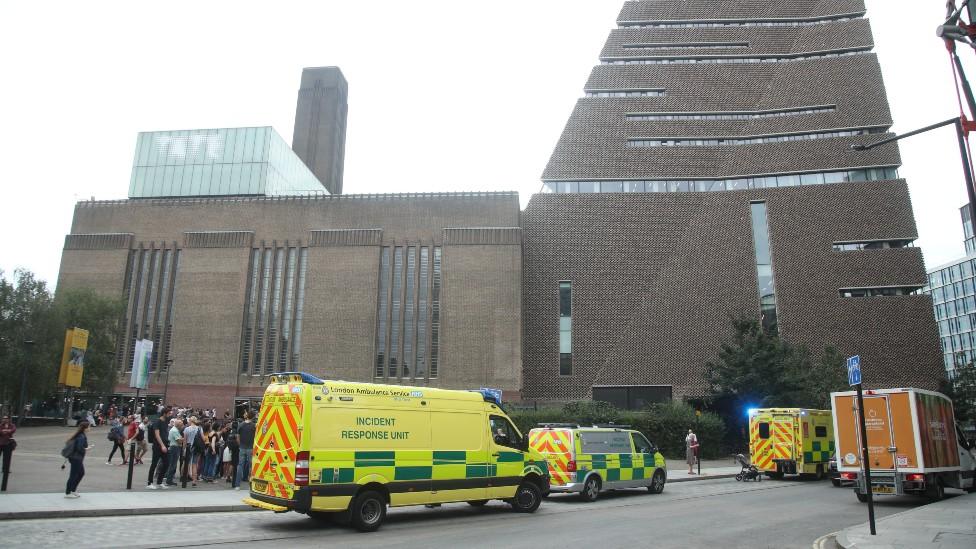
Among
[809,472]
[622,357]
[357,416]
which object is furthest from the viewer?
[622,357]

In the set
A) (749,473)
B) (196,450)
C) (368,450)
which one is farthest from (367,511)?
(749,473)

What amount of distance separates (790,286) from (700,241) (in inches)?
289

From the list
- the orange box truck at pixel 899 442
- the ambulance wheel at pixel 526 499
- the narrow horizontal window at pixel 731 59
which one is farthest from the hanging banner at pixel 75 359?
the narrow horizontal window at pixel 731 59

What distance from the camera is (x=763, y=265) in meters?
48.2

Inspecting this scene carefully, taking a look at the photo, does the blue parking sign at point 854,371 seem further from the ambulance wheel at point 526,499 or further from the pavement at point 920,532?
the ambulance wheel at point 526,499

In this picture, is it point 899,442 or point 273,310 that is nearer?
point 899,442

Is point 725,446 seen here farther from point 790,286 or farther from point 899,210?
point 899,210

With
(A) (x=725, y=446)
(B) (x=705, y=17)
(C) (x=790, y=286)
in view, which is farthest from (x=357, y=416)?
(B) (x=705, y=17)

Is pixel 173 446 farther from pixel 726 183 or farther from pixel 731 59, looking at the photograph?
pixel 731 59

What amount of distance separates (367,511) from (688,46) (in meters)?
53.5

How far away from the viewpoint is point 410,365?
46.4m

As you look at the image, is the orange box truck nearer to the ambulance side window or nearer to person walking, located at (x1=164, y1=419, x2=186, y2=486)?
the ambulance side window

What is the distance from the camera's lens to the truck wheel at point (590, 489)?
52.5 ft

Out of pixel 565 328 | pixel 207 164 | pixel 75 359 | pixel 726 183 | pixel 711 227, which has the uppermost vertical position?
pixel 207 164
